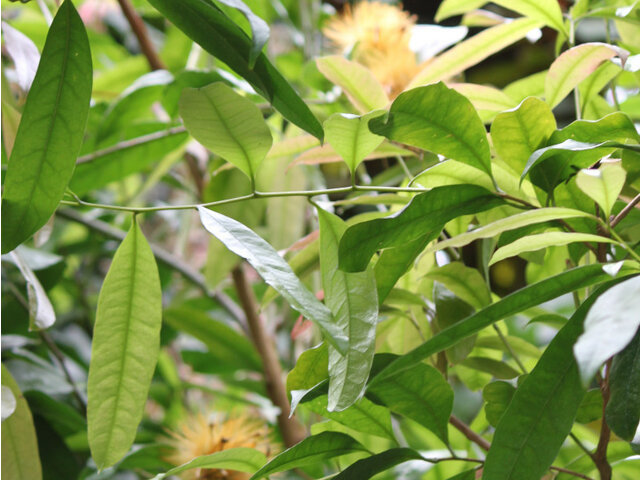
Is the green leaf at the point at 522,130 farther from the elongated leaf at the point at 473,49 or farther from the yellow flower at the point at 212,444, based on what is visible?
the yellow flower at the point at 212,444

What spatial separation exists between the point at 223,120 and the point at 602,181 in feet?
0.57

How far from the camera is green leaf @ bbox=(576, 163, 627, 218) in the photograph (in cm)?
25

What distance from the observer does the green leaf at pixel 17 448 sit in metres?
0.39

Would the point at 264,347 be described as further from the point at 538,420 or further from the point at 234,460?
the point at 538,420

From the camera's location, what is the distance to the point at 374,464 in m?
0.32

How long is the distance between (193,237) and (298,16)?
61 cm

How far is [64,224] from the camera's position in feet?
2.97

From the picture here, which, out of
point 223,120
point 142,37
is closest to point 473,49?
point 223,120

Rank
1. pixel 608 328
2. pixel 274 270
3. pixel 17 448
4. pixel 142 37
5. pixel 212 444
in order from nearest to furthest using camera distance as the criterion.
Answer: pixel 608 328
pixel 274 270
pixel 17 448
pixel 212 444
pixel 142 37

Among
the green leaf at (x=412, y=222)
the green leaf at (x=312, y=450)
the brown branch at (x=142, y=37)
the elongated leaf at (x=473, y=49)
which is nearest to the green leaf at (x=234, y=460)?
the green leaf at (x=312, y=450)

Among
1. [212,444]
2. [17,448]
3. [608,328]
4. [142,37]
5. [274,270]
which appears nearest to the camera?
[608,328]

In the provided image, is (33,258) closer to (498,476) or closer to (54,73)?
(54,73)

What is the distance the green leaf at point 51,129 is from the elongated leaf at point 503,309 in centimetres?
17

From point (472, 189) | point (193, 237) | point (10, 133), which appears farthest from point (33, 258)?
point (193, 237)
